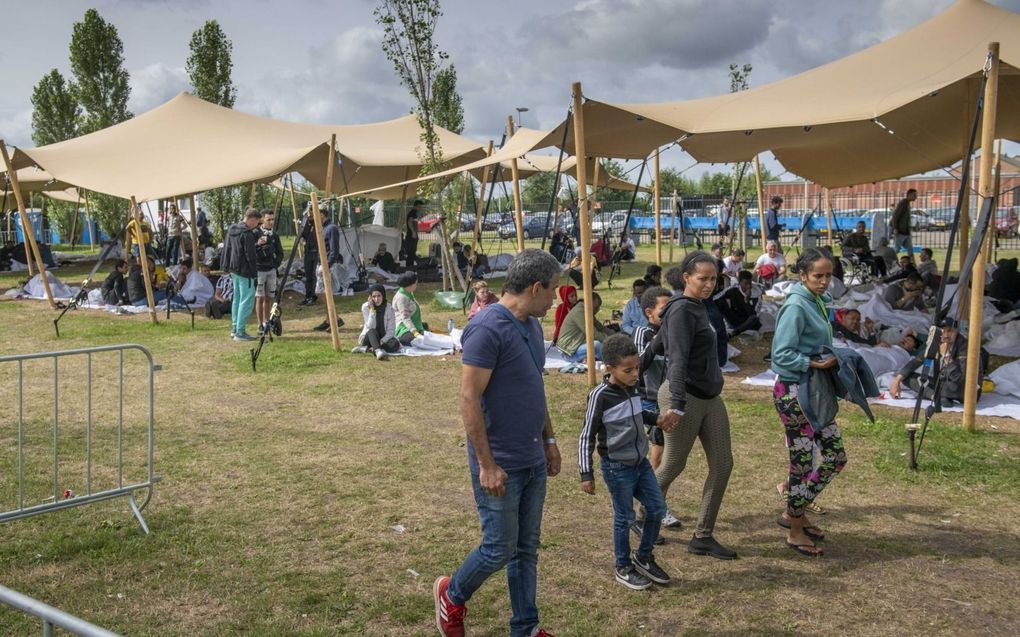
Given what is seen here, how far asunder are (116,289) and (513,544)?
1534cm

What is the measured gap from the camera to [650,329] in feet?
19.0

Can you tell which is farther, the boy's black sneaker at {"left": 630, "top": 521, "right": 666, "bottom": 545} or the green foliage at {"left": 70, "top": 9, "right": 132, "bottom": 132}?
the green foliage at {"left": 70, "top": 9, "right": 132, "bottom": 132}

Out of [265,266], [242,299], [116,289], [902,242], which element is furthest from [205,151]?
[902,242]

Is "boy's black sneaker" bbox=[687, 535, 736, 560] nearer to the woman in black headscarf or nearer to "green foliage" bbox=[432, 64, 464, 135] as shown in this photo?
the woman in black headscarf

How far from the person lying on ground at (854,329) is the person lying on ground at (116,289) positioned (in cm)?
1239

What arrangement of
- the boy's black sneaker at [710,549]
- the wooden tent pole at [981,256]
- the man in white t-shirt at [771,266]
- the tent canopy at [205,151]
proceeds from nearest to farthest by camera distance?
the boy's black sneaker at [710,549] → the wooden tent pole at [981,256] → the tent canopy at [205,151] → the man in white t-shirt at [771,266]

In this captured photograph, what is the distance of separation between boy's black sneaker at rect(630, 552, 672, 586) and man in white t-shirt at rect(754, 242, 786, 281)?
1292 cm

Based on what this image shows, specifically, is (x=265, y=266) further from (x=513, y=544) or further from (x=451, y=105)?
(x=451, y=105)

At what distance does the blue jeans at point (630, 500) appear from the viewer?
4480 mm

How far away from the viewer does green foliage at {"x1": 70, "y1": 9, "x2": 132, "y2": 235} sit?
34.4 m

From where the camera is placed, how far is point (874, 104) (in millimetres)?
9539

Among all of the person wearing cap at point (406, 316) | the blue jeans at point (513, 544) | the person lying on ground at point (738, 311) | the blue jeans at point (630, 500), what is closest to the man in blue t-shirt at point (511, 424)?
the blue jeans at point (513, 544)

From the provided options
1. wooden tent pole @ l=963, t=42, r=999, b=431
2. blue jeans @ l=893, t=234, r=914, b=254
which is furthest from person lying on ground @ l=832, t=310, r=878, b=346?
blue jeans @ l=893, t=234, r=914, b=254

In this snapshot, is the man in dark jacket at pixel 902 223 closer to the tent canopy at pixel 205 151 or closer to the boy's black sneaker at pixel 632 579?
the tent canopy at pixel 205 151
